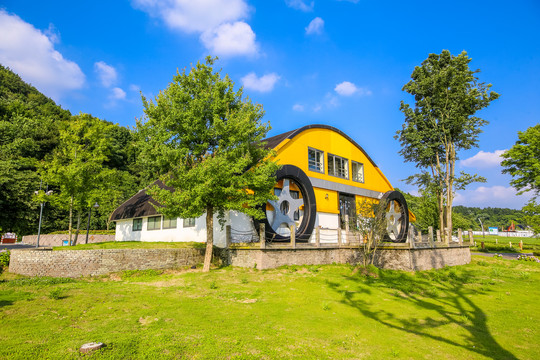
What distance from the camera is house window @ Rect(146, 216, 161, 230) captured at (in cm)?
2474

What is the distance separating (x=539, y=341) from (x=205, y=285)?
10.8 meters

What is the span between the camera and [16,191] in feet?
95.3

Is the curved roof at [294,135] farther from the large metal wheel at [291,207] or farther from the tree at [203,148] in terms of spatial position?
the tree at [203,148]

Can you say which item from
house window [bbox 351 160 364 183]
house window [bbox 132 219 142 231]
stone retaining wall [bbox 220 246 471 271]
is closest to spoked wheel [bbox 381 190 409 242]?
house window [bbox 351 160 364 183]

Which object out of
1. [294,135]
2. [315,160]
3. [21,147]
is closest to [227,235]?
[294,135]

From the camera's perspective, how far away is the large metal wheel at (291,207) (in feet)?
64.0

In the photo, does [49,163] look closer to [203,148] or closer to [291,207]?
[203,148]

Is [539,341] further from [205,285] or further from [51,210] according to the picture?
[51,210]

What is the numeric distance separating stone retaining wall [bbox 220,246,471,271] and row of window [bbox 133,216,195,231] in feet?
17.2

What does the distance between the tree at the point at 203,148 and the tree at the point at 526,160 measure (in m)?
28.8

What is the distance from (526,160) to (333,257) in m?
25.2

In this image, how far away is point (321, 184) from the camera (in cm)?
2355

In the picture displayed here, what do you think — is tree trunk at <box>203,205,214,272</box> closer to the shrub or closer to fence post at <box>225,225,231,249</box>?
fence post at <box>225,225,231,249</box>

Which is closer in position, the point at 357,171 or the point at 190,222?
the point at 190,222
